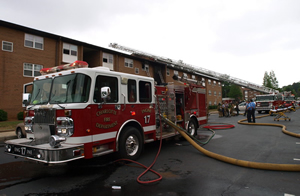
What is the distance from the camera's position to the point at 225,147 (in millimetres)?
7301

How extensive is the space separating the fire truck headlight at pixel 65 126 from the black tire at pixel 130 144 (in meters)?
1.41

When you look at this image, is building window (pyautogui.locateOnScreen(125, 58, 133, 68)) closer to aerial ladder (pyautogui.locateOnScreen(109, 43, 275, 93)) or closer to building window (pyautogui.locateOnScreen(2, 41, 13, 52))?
aerial ladder (pyautogui.locateOnScreen(109, 43, 275, 93))

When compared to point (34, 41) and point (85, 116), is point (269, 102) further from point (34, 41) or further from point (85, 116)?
point (34, 41)

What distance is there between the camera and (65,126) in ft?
14.5

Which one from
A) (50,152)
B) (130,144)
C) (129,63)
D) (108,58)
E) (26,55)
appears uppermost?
(108,58)

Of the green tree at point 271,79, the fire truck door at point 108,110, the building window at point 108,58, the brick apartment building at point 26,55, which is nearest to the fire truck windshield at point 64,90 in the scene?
the fire truck door at point 108,110

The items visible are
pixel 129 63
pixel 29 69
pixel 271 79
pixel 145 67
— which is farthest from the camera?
pixel 271 79

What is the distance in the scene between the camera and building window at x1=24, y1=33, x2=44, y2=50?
792 inches

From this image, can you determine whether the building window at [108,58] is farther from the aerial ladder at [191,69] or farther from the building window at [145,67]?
the aerial ladder at [191,69]

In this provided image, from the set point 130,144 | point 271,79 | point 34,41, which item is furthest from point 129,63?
point 271,79

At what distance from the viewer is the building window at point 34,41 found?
20.1m

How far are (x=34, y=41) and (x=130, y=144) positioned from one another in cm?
2017

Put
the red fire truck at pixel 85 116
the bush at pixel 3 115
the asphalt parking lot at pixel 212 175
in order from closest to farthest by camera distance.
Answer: the asphalt parking lot at pixel 212 175 < the red fire truck at pixel 85 116 < the bush at pixel 3 115

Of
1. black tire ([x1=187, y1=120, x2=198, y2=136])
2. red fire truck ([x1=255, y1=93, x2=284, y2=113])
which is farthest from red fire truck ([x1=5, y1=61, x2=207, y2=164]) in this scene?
red fire truck ([x1=255, y1=93, x2=284, y2=113])
